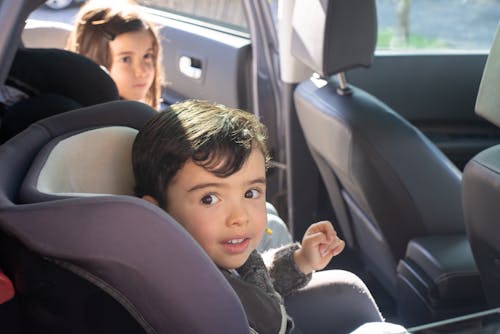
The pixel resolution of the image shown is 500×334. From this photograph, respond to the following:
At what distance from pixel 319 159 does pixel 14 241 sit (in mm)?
1480

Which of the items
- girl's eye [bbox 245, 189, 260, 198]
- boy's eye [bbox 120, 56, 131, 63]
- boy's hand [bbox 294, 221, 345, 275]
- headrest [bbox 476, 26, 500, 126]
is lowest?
boy's eye [bbox 120, 56, 131, 63]

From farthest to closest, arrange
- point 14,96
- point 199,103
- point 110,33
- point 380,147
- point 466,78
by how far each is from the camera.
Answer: point 466,78, point 110,33, point 380,147, point 14,96, point 199,103

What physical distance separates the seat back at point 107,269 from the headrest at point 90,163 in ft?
0.39

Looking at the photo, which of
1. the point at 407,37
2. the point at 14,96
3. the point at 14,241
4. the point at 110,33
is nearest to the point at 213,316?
the point at 14,241

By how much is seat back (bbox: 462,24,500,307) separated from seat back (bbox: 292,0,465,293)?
305 mm

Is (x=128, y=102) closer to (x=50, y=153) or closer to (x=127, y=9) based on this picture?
(x=50, y=153)

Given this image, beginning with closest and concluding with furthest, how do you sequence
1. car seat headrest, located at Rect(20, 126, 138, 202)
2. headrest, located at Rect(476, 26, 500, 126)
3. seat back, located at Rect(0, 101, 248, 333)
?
seat back, located at Rect(0, 101, 248, 333) → car seat headrest, located at Rect(20, 126, 138, 202) → headrest, located at Rect(476, 26, 500, 126)

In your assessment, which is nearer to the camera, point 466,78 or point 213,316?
point 213,316

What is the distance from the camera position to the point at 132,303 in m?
1.00

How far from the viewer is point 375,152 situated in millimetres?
1947

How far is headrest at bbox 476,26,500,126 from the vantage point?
1366 millimetres

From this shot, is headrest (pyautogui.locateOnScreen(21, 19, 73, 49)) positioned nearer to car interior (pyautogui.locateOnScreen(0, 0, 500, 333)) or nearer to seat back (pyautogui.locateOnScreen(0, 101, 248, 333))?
car interior (pyautogui.locateOnScreen(0, 0, 500, 333))

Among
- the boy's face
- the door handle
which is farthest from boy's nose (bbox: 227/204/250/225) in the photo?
the door handle

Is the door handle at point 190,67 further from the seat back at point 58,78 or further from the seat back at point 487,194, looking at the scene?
the seat back at point 487,194
